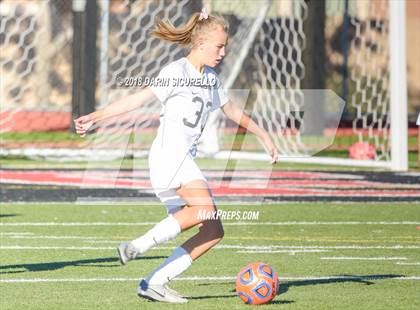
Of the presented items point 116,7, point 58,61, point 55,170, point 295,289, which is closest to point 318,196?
point 55,170

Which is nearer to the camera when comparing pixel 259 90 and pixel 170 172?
pixel 170 172

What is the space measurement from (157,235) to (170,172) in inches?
16.7

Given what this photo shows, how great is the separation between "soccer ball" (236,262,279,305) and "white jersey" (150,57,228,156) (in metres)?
0.87

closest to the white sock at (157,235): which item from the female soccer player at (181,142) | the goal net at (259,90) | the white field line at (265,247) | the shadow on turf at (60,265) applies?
the female soccer player at (181,142)

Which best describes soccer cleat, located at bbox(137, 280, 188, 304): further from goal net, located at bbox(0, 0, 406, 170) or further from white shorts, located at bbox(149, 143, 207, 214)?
goal net, located at bbox(0, 0, 406, 170)

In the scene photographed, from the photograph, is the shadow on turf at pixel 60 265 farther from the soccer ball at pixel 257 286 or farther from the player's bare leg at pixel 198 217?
the soccer ball at pixel 257 286

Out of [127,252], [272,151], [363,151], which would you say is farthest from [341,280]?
[363,151]

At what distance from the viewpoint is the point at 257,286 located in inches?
304

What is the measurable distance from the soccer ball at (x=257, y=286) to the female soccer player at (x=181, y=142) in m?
0.31

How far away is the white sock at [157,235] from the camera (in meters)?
7.60

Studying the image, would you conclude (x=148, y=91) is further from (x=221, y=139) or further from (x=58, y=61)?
(x=58, y=61)

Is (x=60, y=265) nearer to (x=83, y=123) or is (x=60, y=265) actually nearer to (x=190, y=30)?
(x=83, y=123)

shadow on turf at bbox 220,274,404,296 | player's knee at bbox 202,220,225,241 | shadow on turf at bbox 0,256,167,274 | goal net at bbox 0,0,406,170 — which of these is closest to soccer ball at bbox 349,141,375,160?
goal net at bbox 0,0,406,170

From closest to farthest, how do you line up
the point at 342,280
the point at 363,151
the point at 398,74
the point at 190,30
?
the point at 190,30, the point at 342,280, the point at 398,74, the point at 363,151
